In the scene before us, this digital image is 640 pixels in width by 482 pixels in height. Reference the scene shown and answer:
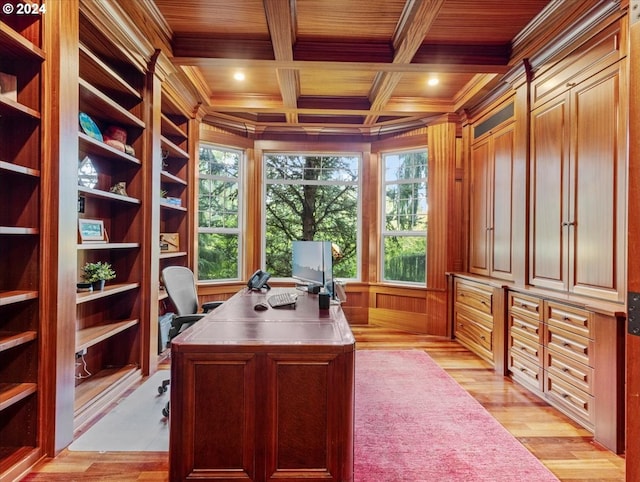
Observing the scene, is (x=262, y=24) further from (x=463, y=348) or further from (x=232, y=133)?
(x=463, y=348)

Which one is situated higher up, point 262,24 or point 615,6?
point 262,24

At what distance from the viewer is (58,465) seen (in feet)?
6.01

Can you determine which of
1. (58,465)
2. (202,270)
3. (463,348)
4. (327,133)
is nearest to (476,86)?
(327,133)

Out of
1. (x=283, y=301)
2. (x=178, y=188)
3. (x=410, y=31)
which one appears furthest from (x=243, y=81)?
(x=283, y=301)

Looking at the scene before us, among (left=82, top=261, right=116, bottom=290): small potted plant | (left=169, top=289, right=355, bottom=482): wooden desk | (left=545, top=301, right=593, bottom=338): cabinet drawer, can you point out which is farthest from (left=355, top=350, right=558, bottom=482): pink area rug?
(left=82, top=261, right=116, bottom=290): small potted plant

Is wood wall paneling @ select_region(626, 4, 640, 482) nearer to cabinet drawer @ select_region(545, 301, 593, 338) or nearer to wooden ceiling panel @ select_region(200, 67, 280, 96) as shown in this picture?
cabinet drawer @ select_region(545, 301, 593, 338)

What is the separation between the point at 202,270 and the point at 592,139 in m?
4.19

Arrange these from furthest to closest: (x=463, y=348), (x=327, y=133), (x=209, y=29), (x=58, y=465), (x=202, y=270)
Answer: (x=327, y=133) < (x=202, y=270) < (x=463, y=348) < (x=209, y=29) < (x=58, y=465)

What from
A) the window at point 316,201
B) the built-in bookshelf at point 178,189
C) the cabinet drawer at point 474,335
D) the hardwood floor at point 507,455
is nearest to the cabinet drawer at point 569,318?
the hardwood floor at point 507,455

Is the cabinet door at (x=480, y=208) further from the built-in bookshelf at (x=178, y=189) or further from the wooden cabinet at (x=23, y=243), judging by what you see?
the wooden cabinet at (x=23, y=243)

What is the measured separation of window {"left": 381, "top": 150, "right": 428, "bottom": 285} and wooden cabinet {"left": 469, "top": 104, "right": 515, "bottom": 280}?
0.68m

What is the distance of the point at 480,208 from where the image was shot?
157 inches

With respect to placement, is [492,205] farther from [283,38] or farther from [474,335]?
[283,38]

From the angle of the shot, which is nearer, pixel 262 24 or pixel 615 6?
pixel 615 6
